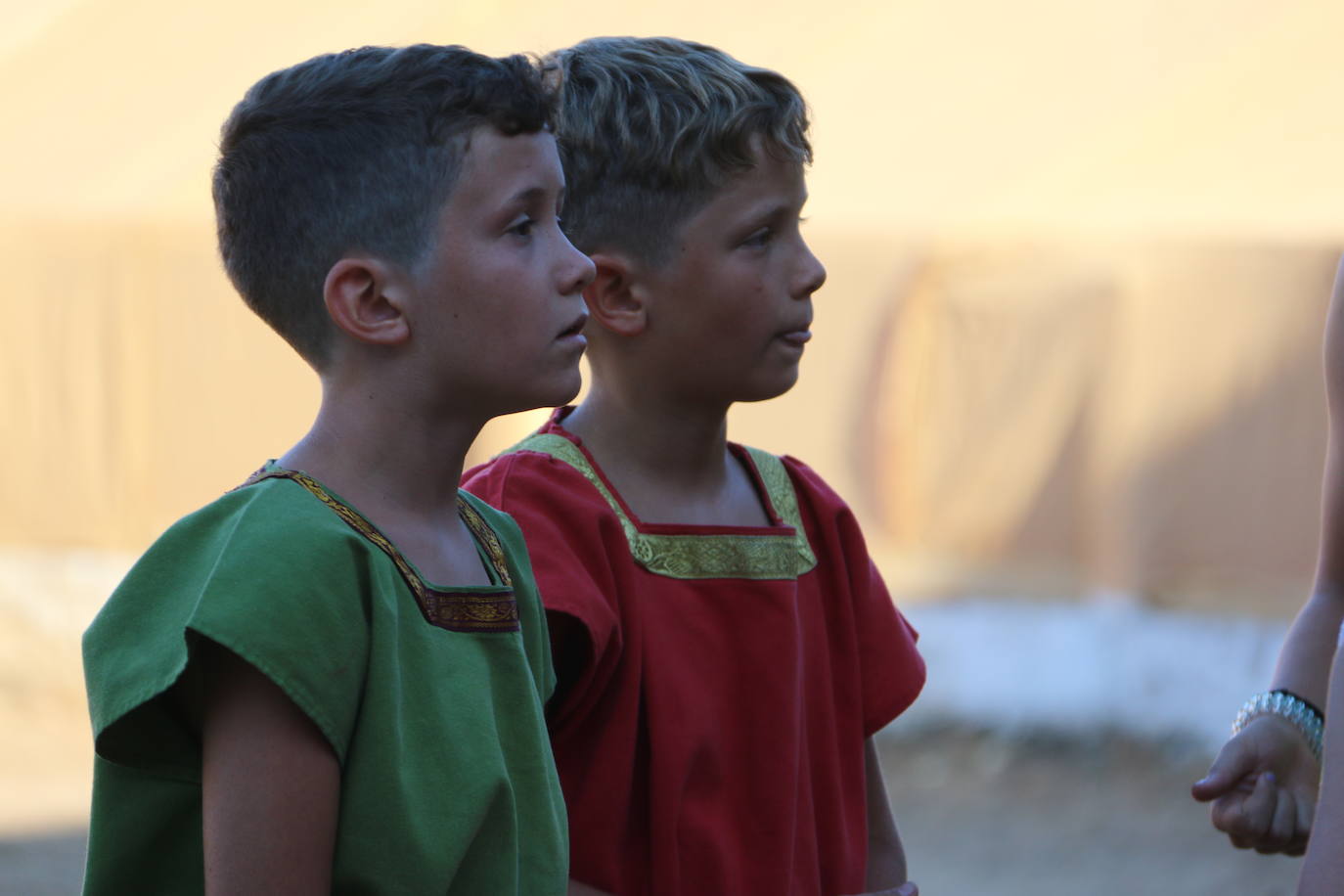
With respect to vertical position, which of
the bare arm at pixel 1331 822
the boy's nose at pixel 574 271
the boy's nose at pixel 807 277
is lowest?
the bare arm at pixel 1331 822

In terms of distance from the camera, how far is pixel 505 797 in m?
1.42

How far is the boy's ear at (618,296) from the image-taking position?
195cm

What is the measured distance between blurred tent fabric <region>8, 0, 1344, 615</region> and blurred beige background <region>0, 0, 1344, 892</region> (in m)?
0.01

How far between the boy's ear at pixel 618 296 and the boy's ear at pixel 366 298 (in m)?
0.50

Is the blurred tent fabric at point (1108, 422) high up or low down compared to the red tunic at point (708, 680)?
down

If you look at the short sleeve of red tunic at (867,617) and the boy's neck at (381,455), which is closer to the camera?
the boy's neck at (381,455)

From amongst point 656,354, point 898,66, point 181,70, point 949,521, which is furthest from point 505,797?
point 181,70

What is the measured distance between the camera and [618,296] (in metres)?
1.98

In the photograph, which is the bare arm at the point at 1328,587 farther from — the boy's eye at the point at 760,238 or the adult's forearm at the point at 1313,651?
the boy's eye at the point at 760,238

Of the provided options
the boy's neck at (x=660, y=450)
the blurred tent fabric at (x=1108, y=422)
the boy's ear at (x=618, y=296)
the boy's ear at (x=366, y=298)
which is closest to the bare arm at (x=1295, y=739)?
the boy's neck at (x=660, y=450)

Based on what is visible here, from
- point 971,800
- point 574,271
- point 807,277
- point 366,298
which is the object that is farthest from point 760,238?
point 971,800

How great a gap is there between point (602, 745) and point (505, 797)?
0.37 metres

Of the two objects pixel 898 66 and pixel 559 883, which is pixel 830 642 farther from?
pixel 898 66

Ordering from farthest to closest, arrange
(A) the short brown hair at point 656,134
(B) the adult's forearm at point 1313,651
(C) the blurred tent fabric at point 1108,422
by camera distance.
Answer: (C) the blurred tent fabric at point 1108,422, (B) the adult's forearm at point 1313,651, (A) the short brown hair at point 656,134
